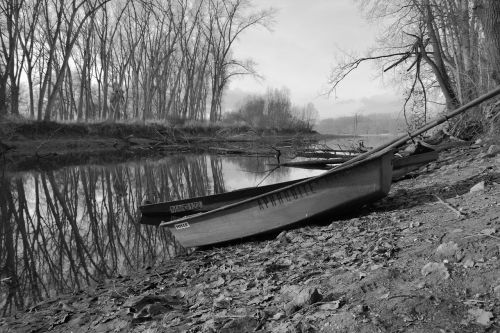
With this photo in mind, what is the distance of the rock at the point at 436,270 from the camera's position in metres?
2.58

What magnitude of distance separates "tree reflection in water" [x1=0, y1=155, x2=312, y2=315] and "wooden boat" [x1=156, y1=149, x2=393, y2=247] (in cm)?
74

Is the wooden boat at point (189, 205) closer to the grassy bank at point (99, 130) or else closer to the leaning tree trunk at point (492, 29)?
the leaning tree trunk at point (492, 29)

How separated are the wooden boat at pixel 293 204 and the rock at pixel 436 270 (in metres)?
2.55

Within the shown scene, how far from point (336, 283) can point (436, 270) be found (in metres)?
0.74

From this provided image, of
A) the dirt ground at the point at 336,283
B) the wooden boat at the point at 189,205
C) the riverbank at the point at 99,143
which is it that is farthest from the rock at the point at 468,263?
the riverbank at the point at 99,143

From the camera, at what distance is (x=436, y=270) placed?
267cm

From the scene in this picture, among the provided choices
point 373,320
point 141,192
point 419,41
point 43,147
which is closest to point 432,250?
point 373,320

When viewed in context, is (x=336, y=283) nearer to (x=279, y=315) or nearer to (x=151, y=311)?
(x=279, y=315)

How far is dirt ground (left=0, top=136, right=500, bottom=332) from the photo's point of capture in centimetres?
234

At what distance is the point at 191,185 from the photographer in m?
12.6

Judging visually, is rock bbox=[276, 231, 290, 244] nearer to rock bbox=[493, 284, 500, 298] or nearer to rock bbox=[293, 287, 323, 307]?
Answer: rock bbox=[293, 287, 323, 307]

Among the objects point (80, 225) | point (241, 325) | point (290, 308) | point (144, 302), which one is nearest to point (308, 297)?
point (290, 308)

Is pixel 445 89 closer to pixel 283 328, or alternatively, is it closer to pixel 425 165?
pixel 425 165

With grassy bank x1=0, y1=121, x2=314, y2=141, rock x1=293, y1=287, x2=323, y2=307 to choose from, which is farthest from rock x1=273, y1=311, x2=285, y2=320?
grassy bank x1=0, y1=121, x2=314, y2=141
